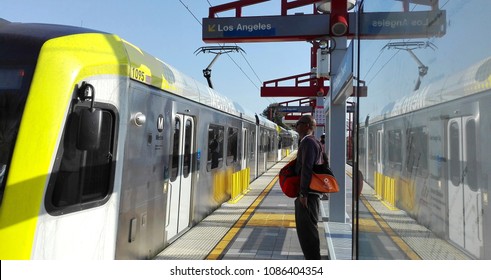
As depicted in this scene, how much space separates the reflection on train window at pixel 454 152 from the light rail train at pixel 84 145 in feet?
A: 7.50

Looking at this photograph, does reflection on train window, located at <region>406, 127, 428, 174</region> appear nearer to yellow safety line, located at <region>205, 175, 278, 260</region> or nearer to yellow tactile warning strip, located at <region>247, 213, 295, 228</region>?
yellow safety line, located at <region>205, 175, 278, 260</region>

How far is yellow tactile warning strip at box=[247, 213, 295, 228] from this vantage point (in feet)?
20.1

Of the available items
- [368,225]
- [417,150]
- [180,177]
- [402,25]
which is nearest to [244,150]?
[180,177]

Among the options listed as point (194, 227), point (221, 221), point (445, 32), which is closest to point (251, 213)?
point (221, 221)

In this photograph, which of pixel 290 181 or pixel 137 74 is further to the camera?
pixel 290 181

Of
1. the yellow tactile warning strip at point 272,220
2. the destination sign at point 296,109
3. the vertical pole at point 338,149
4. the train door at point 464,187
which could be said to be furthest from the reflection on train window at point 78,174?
the destination sign at point 296,109

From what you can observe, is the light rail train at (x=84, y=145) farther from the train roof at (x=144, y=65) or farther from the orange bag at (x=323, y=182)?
the orange bag at (x=323, y=182)

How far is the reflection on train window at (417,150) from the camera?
1256mm

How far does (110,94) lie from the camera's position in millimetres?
3021

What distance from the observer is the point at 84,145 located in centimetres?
247

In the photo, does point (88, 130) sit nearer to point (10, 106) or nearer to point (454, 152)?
point (10, 106)

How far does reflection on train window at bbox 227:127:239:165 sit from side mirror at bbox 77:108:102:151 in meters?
5.18

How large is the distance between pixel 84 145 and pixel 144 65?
148 centimetres
